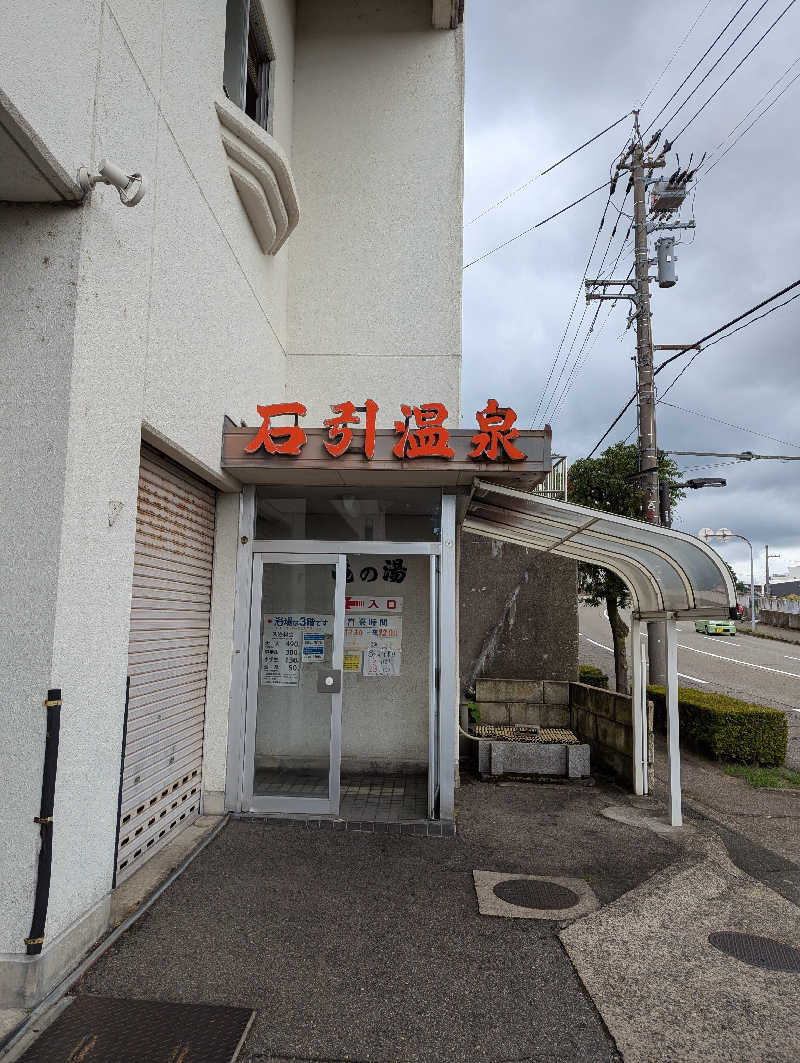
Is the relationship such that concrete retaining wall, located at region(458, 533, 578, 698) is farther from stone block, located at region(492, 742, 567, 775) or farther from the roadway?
the roadway

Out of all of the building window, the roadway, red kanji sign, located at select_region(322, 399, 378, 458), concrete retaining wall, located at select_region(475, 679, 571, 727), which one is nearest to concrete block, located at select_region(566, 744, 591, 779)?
concrete retaining wall, located at select_region(475, 679, 571, 727)

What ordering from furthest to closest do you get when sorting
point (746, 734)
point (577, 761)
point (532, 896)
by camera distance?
point (746, 734)
point (577, 761)
point (532, 896)

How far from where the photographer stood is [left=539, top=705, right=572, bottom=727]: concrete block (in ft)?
31.7

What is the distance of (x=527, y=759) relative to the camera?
7.98 meters

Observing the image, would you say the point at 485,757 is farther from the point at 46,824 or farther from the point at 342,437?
the point at 46,824

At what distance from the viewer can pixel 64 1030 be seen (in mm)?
3033

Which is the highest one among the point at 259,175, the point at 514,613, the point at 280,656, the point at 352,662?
the point at 259,175

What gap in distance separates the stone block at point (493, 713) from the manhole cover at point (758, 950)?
17.6 ft

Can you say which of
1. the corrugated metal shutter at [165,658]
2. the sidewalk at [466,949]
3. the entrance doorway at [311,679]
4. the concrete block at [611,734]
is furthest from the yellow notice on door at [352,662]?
the concrete block at [611,734]

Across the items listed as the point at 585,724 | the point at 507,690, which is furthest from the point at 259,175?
the point at 585,724

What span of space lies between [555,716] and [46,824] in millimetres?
7612

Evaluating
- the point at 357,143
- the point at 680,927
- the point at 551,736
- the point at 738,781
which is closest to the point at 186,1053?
the point at 680,927

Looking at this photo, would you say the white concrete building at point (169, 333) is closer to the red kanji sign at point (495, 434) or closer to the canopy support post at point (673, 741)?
the red kanji sign at point (495, 434)

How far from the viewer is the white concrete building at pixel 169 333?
339cm
